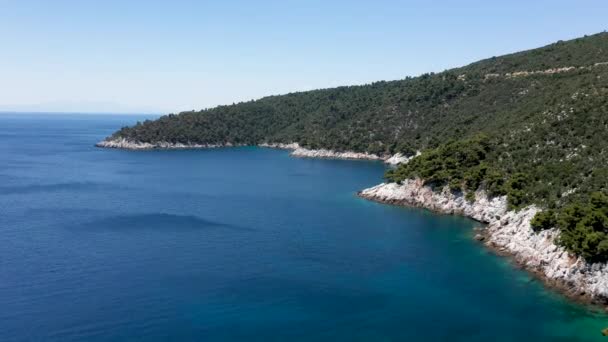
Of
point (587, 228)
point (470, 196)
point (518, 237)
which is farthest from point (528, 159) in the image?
point (587, 228)

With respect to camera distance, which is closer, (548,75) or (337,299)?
(337,299)

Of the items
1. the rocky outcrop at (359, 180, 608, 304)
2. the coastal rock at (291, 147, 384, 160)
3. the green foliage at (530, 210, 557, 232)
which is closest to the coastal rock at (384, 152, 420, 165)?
the coastal rock at (291, 147, 384, 160)

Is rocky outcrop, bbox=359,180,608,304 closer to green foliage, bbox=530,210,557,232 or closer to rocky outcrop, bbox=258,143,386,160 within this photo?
green foliage, bbox=530,210,557,232

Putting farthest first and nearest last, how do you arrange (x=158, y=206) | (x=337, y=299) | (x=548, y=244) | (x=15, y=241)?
1. (x=158, y=206)
2. (x=15, y=241)
3. (x=548, y=244)
4. (x=337, y=299)

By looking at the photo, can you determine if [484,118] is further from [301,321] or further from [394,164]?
[301,321]

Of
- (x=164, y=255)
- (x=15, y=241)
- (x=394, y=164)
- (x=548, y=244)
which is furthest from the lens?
(x=394, y=164)

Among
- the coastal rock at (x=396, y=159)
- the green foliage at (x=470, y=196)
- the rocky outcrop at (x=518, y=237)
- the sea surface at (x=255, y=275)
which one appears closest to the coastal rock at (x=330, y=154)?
the coastal rock at (x=396, y=159)

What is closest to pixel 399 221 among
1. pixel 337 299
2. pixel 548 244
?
pixel 548 244
